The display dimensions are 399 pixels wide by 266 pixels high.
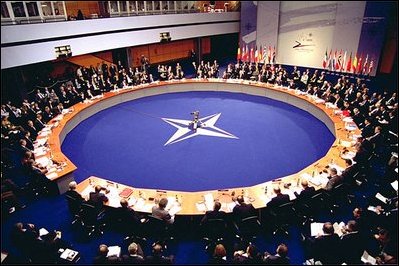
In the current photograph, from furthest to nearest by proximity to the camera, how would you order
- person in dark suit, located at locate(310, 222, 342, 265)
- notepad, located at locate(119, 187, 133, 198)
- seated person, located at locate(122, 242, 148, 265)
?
notepad, located at locate(119, 187, 133, 198) → person in dark suit, located at locate(310, 222, 342, 265) → seated person, located at locate(122, 242, 148, 265)

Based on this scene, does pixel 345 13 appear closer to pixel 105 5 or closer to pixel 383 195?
pixel 383 195

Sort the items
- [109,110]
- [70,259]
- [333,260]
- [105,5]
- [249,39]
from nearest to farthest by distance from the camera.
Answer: [333,260] < [70,259] < [109,110] < [105,5] < [249,39]

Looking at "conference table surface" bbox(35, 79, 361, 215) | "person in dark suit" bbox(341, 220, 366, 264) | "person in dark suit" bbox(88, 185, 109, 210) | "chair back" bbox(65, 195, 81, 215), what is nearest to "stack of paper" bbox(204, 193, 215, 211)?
"conference table surface" bbox(35, 79, 361, 215)

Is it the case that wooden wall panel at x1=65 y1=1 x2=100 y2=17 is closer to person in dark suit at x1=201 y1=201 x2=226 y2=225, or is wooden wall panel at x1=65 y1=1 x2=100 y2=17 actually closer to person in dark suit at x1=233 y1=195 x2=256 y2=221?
person in dark suit at x1=201 y1=201 x2=226 y2=225

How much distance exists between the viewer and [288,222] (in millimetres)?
6598

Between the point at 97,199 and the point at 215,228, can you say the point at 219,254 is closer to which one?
the point at 215,228

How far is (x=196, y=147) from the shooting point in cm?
1061

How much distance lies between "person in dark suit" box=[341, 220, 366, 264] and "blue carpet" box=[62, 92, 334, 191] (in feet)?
11.8

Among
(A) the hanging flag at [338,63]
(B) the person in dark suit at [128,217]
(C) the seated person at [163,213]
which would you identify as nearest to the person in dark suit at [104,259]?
(B) the person in dark suit at [128,217]

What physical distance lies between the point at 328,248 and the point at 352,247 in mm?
480

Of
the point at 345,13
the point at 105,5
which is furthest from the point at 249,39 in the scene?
the point at 105,5

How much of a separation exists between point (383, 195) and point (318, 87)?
8.65 m

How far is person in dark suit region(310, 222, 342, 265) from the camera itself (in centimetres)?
506

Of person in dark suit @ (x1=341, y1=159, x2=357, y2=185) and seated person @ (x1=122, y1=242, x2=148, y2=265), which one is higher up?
person in dark suit @ (x1=341, y1=159, x2=357, y2=185)
